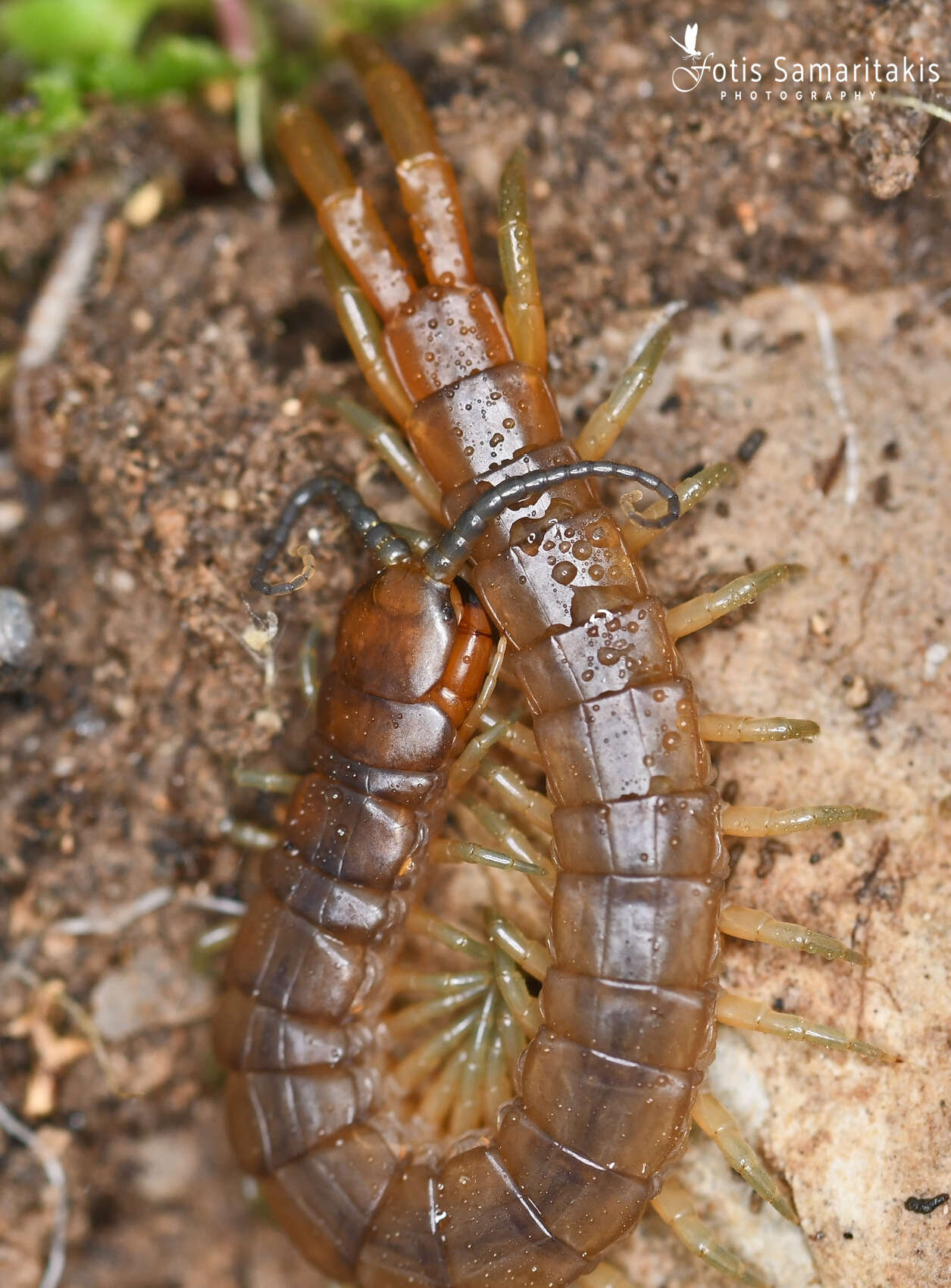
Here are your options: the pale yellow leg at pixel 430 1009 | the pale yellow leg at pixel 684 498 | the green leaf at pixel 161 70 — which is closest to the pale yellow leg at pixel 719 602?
the pale yellow leg at pixel 684 498

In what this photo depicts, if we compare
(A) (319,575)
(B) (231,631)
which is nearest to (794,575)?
(A) (319,575)

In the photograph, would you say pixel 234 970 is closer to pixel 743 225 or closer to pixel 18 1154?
pixel 18 1154

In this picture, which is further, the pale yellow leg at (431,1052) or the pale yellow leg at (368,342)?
the pale yellow leg at (431,1052)

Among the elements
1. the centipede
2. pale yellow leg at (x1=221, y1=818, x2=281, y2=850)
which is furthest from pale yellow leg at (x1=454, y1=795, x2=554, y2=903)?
pale yellow leg at (x1=221, y1=818, x2=281, y2=850)

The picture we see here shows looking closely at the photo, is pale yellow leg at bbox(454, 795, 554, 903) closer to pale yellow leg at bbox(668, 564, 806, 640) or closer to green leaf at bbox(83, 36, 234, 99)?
pale yellow leg at bbox(668, 564, 806, 640)

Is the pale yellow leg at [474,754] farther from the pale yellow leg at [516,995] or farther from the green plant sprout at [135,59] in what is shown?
the green plant sprout at [135,59]

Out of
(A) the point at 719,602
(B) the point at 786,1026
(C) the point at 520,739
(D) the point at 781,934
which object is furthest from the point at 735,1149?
(A) the point at 719,602

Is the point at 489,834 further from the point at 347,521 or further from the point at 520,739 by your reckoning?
the point at 347,521
